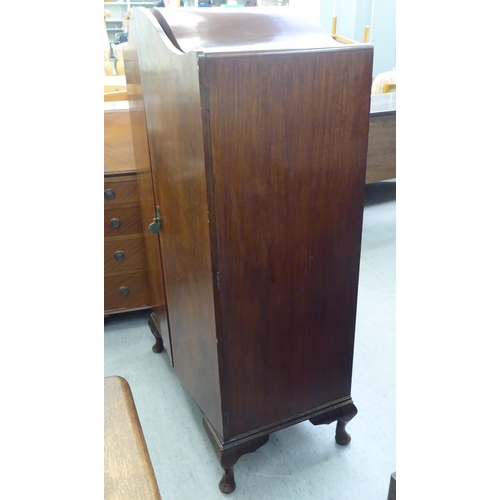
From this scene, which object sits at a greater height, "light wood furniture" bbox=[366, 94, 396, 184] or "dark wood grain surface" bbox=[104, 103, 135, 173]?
"dark wood grain surface" bbox=[104, 103, 135, 173]

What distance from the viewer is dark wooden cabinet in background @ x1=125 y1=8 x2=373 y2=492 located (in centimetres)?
96

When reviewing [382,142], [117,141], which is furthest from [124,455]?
[382,142]

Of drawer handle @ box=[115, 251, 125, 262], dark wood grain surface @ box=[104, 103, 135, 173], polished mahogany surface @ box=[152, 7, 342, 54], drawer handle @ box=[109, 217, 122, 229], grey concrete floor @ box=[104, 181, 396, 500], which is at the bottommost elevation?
grey concrete floor @ box=[104, 181, 396, 500]

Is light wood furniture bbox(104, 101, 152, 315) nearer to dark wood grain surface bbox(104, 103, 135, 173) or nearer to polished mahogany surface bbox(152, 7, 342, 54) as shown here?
dark wood grain surface bbox(104, 103, 135, 173)

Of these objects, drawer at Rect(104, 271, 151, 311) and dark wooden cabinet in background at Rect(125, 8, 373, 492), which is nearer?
dark wooden cabinet in background at Rect(125, 8, 373, 492)

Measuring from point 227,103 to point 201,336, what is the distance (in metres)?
0.61

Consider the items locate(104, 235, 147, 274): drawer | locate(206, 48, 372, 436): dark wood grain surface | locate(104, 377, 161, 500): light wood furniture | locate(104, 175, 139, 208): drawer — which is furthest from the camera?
locate(104, 235, 147, 274): drawer

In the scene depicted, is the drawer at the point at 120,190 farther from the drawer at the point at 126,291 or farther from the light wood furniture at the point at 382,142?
the light wood furniture at the point at 382,142

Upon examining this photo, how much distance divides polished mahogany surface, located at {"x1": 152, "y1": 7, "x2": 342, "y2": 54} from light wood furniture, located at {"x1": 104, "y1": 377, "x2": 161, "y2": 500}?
0.76 metres

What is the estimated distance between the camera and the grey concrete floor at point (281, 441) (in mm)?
1312

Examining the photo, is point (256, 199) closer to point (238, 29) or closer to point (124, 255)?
point (238, 29)

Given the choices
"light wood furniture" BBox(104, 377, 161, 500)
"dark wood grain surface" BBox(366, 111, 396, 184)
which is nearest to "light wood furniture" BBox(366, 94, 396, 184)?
"dark wood grain surface" BBox(366, 111, 396, 184)

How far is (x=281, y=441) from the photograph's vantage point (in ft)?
4.83
